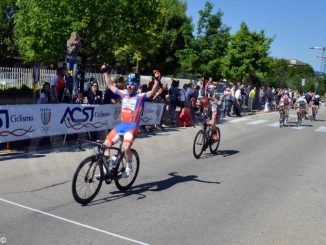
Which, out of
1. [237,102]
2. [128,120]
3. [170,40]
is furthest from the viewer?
[170,40]

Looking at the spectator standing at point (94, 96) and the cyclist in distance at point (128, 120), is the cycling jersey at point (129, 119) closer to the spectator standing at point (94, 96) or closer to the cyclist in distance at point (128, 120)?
the cyclist in distance at point (128, 120)

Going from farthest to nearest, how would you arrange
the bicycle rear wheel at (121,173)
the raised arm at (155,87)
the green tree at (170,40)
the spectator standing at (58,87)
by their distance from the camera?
the green tree at (170,40), the spectator standing at (58,87), the raised arm at (155,87), the bicycle rear wheel at (121,173)

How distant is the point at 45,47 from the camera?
76.7ft

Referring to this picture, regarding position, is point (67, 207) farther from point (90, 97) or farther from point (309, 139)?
point (309, 139)

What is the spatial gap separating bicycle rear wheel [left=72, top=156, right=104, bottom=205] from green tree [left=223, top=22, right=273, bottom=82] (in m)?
30.0

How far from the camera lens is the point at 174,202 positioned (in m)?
7.29

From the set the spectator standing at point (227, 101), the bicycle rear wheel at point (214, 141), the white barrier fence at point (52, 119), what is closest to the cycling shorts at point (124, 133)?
the white barrier fence at point (52, 119)

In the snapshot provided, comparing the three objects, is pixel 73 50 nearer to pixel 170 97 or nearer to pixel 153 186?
pixel 170 97

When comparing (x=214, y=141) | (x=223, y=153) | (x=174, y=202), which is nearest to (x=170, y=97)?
(x=223, y=153)

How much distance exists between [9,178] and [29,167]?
1000 mm

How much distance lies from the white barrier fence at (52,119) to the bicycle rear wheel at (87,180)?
4.06m

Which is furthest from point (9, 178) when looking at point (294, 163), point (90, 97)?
point (294, 163)

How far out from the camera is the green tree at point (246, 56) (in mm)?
36062

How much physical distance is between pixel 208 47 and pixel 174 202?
3334 cm
